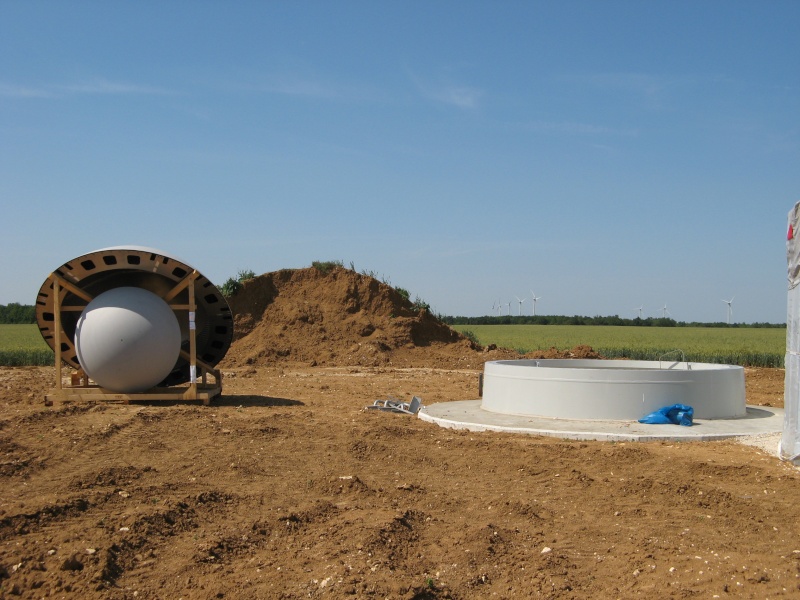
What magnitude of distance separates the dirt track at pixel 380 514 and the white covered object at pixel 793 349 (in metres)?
0.38

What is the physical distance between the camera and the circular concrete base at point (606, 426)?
11719 millimetres

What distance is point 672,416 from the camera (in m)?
12.8

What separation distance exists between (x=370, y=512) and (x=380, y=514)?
0.15 m

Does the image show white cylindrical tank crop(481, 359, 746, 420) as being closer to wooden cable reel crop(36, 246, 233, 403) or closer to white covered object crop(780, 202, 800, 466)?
white covered object crop(780, 202, 800, 466)

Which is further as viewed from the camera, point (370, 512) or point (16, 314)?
point (16, 314)

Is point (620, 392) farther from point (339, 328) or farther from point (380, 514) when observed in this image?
point (339, 328)

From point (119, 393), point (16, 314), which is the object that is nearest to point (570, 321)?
point (16, 314)

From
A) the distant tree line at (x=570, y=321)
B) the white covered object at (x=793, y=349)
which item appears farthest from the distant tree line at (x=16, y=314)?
the white covered object at (x=793, y=349)

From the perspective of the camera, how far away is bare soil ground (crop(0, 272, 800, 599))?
605cm

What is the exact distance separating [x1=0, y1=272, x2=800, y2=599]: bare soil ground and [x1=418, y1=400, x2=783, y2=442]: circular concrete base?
392 millimetres

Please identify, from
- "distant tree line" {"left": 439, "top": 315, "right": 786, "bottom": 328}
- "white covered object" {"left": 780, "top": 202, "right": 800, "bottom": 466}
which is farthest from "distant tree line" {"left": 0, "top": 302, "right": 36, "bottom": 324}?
"white covered object" {"left": 780, "top": 202, "right": 800, "bottom": 466}

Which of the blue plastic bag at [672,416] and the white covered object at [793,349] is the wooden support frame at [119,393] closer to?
the blue plastic bag at [672,416]

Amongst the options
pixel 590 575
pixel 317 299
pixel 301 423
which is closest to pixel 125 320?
pixel 301 423

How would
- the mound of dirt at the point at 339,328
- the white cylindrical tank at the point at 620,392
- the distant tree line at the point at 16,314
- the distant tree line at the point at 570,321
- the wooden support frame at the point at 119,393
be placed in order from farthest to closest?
the distant tree line at the point at 570,321
the distant tree line at the point at 16,314
the mound of dirt at the point at 339,328
the wooden support frame at the point at 119,393
the white cylindrical tank at the point at 620,392
